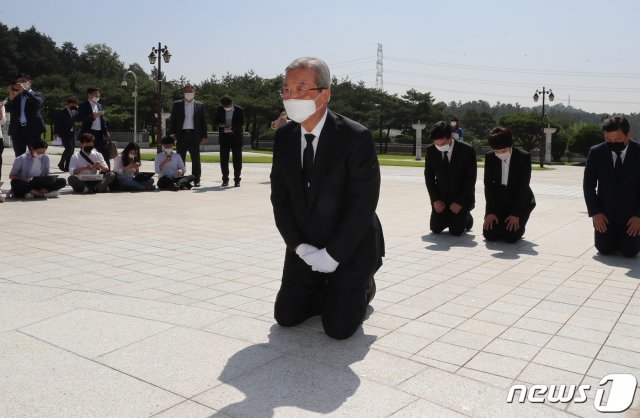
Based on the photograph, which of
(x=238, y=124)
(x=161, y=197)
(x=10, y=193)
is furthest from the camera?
(x=238, y=124)

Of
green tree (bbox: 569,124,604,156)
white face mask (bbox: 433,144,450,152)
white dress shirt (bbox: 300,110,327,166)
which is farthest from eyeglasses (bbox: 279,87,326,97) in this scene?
green tree (bbox: 569,124,604,156)

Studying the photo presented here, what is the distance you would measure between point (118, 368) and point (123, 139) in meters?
48.9

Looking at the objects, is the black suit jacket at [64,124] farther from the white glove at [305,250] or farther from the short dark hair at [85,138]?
the white glove at [305,250]

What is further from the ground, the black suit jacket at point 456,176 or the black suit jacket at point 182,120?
the black suit jacket at point 182,120

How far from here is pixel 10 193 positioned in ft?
35.1

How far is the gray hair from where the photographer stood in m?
3.72

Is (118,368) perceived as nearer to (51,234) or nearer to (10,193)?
(51,234)

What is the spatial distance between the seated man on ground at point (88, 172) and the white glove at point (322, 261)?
9.06m

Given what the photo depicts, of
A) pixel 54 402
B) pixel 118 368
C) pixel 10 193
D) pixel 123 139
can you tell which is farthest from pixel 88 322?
pixel 123 139

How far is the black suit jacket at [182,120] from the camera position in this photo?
13742 mm

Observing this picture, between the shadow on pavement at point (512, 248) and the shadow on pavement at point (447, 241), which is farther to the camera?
the shadow on pavement at point (447, 241)

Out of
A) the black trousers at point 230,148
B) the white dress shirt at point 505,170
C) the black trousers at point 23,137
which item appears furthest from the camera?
the black trousers at point 230,148

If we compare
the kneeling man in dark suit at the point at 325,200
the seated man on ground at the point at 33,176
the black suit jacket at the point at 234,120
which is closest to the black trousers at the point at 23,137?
the seated man on ground at the point at 33,176

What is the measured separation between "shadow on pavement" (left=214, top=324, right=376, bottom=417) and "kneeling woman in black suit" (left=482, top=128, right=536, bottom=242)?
4.32 m
